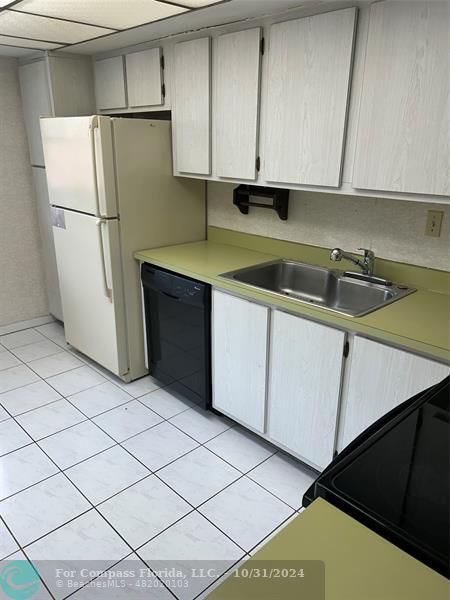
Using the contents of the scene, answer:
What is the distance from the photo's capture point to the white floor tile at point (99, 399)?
8.77 feet

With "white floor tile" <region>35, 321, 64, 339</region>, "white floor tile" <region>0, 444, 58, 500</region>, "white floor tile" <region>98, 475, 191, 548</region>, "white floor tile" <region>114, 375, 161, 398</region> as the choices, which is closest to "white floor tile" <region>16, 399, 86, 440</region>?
"white floor tile" <region>0, 444, 58, 500</region>

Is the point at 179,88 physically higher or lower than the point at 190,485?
higher

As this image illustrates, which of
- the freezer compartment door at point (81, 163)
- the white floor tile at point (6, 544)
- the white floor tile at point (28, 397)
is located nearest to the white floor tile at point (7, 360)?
the white floor tile at point (28, 397)

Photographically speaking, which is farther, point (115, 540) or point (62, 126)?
point (62, 126)

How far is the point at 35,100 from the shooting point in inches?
125

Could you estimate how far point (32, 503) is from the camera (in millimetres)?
1964

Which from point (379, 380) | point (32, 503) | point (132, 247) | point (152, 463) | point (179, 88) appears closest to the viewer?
point (379, 380)

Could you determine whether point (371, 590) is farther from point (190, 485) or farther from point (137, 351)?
point (137, 351)

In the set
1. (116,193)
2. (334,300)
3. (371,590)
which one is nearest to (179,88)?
(116,193)

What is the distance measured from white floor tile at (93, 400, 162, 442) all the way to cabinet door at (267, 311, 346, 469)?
781 mm

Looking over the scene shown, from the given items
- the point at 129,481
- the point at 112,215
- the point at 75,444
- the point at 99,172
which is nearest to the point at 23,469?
the point at 75,444

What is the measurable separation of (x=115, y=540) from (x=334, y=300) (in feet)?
5.01

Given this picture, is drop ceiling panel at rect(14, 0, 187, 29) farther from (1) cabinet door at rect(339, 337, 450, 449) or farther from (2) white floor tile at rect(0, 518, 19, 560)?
(2) white floor tile at rect(0, 518, 19, 560)

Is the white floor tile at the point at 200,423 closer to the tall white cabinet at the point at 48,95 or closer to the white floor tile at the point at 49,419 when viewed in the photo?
the white floor tile at the point at 49,419
